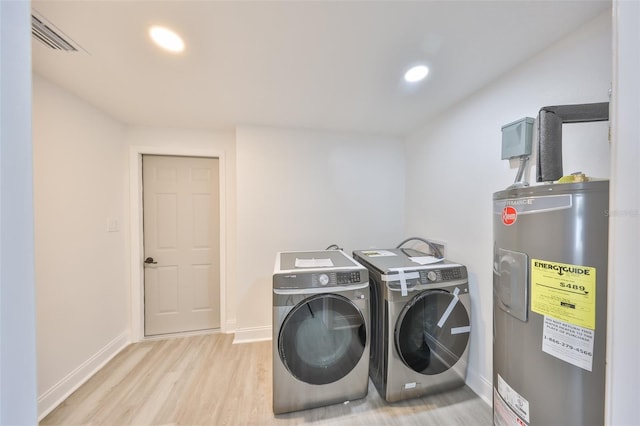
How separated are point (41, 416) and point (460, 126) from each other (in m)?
3.64

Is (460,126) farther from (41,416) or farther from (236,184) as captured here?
(41,416)

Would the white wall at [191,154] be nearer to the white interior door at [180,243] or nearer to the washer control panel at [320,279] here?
the white interior door at [180,243]

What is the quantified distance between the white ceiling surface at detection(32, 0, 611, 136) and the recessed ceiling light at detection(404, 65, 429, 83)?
4 cm

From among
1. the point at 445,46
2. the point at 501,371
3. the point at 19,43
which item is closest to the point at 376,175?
the point at 445,46

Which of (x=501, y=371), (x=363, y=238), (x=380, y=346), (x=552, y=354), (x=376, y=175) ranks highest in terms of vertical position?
(x=376, y=175)

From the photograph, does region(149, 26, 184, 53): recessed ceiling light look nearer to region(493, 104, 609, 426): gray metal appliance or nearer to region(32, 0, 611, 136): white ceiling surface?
region(32, 0, 611, 136): white ceiling surface

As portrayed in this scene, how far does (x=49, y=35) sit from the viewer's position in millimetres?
1119

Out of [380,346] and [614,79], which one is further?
[380,346]

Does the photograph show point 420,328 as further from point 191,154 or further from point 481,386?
point 191,154

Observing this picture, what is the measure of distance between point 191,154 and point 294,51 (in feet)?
5.62

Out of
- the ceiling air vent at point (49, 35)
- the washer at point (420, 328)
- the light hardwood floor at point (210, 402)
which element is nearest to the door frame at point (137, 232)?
the light hardwood floor at point (210, 402)

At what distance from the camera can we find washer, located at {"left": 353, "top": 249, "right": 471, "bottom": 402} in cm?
147

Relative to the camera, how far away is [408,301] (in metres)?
1.49

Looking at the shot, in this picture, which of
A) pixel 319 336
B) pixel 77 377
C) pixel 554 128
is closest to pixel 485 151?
pixel 554 128
